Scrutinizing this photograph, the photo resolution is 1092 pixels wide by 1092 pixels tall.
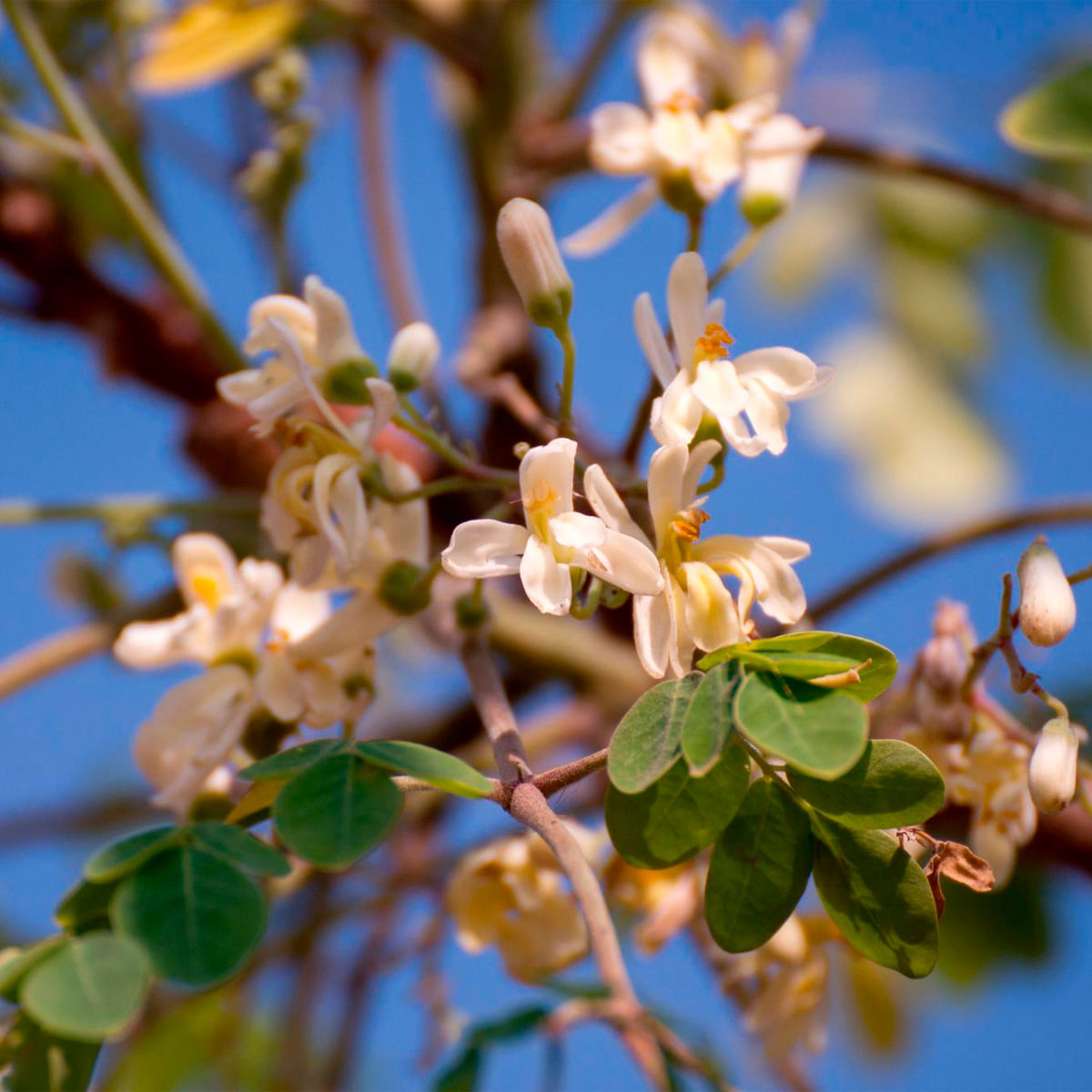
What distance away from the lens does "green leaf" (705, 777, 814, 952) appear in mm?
551

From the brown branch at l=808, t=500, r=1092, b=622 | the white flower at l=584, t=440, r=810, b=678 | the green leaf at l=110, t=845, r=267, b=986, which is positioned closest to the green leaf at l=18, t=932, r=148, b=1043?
the green leaf at l=110, t=845, r=267, b=986

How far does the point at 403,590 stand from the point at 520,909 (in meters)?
0.24

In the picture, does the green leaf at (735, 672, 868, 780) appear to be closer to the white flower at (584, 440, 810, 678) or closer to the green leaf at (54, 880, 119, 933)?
the white flower at (584, 440, 810, 678)

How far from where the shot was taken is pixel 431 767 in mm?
517

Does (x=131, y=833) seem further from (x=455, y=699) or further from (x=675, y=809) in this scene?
(x=455, y=699)

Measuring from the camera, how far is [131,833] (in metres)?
0.54

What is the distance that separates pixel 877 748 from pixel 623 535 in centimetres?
14

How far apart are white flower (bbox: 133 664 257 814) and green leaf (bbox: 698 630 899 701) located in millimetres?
274

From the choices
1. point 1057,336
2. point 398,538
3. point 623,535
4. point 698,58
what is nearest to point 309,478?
point 398,538

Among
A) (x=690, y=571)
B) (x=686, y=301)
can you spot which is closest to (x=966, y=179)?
(x=686, y=301)

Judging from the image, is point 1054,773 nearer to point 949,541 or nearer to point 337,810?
point 337,810

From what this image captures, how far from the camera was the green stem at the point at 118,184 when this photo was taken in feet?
3.11

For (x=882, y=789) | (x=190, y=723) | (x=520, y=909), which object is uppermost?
(x=882, y=789)

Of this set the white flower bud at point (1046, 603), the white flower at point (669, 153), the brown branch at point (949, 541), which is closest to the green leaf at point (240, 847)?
the white flower bud at point (1046, 603)
